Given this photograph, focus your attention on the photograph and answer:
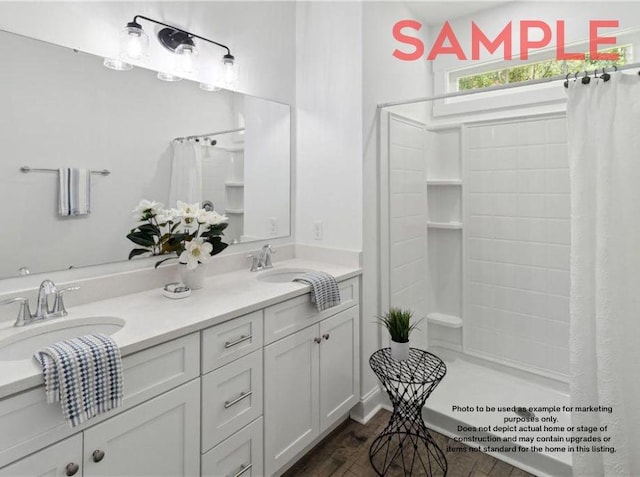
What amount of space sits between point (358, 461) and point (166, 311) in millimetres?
1263

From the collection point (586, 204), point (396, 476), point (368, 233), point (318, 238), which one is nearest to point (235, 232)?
point (318, 238)

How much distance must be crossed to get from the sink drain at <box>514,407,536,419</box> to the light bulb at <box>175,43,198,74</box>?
2.60 meters

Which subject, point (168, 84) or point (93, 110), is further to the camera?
point (168, 84)

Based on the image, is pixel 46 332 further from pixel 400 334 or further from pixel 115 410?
pixel 400 334

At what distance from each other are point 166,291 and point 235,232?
2.12 feet

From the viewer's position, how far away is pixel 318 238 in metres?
2.42

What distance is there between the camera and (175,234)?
1.75 m

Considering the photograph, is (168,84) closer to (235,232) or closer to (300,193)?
(235,232)

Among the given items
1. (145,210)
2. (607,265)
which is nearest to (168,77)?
(145,210)

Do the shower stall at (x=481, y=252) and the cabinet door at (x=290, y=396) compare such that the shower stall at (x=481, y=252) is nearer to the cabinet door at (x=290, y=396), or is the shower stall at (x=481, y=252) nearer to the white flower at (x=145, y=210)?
the cabinet door at (x=290, y=396)

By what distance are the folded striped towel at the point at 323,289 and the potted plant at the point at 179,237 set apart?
458 mm

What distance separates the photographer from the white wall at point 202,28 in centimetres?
144

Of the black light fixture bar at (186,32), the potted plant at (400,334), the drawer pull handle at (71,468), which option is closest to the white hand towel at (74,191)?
the black light fixture bar at (186,32)

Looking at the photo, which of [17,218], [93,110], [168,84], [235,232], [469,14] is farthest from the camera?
[469,14]
